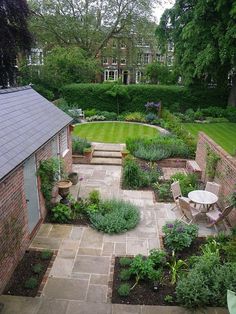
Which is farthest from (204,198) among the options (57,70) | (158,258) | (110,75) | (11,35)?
(110,75)

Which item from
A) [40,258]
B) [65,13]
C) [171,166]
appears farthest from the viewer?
[65,13]

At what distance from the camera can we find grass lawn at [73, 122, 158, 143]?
56.3ft

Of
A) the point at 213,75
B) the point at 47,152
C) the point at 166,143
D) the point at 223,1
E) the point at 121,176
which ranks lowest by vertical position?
the point at 121,176

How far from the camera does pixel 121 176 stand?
39.1ft

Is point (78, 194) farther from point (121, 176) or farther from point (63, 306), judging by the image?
point (63, 306)

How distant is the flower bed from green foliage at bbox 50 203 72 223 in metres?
1.52

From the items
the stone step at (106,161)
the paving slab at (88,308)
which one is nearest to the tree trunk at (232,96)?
the stone step at (106,161)

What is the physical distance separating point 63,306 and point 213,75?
21.8m

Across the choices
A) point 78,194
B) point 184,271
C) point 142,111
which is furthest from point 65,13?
point 184,271

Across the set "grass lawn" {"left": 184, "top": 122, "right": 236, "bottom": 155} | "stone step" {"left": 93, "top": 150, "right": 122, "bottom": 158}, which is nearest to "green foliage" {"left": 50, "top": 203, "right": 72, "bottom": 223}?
"stone step" {"left": 93, "top": 150, "right": 122, "bottom": 158}

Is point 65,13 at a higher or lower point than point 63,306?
higher

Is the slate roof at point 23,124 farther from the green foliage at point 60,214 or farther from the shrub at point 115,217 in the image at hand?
the shrub at point 115,217

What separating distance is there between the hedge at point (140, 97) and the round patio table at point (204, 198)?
16545 mm

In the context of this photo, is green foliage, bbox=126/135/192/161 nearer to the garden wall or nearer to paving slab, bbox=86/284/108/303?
the garden wall
